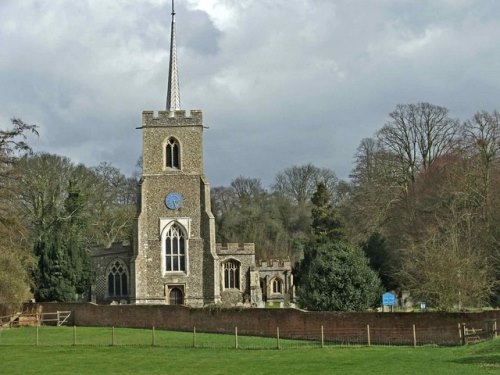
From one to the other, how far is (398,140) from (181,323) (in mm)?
27399

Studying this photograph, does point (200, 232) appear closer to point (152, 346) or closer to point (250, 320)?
point (250, 320)

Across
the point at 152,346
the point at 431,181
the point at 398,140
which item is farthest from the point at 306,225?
the point at 152,346

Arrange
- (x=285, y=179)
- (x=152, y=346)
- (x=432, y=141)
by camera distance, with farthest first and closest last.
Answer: (x=285, y=179)
(x=432, y=141)
(x=152, y=346)

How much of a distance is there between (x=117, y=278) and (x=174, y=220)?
5062 millimetres

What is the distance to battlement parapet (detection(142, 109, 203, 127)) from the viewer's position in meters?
52.1

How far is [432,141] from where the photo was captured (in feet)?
201

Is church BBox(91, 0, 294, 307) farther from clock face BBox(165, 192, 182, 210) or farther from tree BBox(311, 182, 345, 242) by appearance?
tree BBox(311, 182, 345, 242)

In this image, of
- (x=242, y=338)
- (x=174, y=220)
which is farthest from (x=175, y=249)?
(x=242, y=338)

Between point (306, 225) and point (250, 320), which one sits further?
point (306, 225)

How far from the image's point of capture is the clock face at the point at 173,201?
51000 millimetres

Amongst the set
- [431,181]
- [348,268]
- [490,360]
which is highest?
[431,181]

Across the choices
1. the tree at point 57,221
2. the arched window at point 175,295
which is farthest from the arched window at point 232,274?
the tree at point 57,221

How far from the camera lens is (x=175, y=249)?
50.7 metres

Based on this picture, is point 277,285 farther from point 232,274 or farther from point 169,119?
point 169,119
